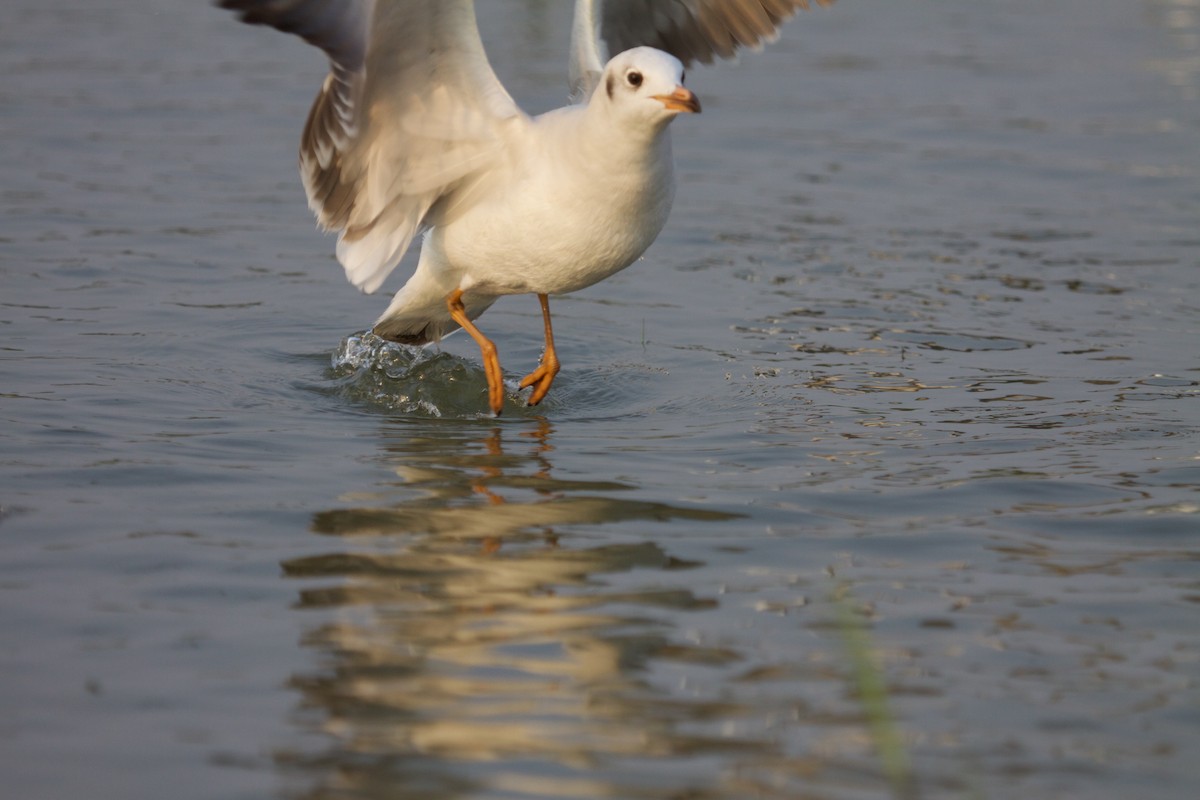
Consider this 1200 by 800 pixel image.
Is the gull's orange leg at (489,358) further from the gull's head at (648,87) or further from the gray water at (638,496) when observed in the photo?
the gull's head at (648,87)

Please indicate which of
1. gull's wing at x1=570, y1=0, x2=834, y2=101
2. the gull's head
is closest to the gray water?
the gull's head

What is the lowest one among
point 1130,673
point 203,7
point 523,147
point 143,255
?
point 1130,673

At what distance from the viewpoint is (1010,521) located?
5293mm

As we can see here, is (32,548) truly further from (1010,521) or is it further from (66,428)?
(1010,521)

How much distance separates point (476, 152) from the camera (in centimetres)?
648

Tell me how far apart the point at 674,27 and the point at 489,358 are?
72.6 inches

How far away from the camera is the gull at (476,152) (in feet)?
19.1

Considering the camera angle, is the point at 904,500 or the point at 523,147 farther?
the point at 523,147

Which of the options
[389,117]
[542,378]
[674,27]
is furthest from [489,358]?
[674,27]

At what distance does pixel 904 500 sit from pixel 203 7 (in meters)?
13.8

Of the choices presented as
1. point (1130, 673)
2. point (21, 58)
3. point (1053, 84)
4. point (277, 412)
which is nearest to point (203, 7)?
point (21, 58)

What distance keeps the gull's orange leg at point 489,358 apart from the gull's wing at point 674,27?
1025 millimetres

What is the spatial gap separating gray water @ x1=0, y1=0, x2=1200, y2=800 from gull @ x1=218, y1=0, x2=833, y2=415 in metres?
0.60

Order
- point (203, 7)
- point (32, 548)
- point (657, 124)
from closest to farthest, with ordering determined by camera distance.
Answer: point (32, 548) < point (657, 124) < point (203, 7)
